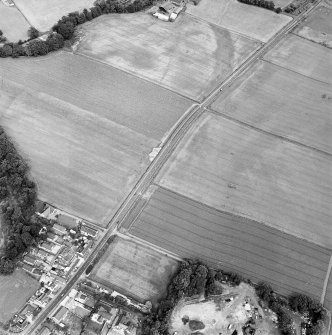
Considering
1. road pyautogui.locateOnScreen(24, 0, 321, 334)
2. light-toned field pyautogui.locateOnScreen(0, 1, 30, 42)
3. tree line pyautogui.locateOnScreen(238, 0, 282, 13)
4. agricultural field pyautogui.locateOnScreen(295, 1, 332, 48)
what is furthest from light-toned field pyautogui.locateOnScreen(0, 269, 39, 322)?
tree line pyautogui.locateOnScreen(238, 0, 282, 13)

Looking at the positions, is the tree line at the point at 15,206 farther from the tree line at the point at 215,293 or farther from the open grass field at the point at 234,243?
the tree line at the point at 215,293

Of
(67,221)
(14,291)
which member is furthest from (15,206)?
(14,291)

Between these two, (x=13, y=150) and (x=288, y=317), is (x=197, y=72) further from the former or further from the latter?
(x=288, y=317)

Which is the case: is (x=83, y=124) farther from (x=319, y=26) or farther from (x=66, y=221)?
(x=319, y=26)

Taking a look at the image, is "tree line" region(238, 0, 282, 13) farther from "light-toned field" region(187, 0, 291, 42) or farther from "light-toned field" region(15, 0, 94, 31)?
"light-toned field" region(15, 0, 94, 31)

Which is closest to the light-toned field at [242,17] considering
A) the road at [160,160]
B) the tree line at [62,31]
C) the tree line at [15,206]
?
the road at [160,160]

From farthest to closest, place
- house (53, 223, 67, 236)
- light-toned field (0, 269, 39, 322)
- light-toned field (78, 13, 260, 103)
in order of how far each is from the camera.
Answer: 1. light-toned field (78, 13, 260, 103)
2. house (53, 223, 67, 236)
3. light-toned field (0, 269, 39, 322)

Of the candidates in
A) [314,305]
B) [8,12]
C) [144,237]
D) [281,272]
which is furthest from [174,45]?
[314,305]

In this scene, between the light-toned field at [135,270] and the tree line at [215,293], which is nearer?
the tree line at [215,293]
